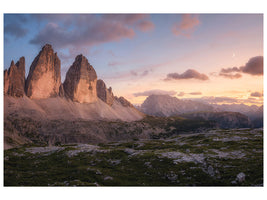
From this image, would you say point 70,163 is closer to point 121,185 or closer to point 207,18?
point 121,185
